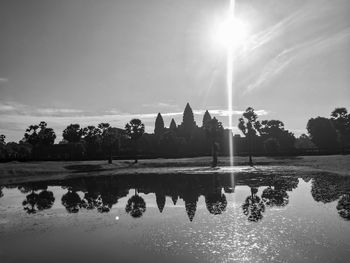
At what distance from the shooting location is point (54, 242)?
18.3 meters

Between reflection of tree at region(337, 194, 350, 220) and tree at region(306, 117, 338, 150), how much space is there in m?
101

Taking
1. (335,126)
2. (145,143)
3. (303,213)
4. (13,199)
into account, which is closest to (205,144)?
(145,143)

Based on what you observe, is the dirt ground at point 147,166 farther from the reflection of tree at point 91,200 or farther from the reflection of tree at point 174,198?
the reflection of tree at point 174,198

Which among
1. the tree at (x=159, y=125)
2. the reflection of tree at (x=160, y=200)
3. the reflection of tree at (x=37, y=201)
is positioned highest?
the tree at (x=159, y=125)

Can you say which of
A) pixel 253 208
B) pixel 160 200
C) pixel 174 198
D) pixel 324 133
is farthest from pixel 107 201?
pixel 324 133

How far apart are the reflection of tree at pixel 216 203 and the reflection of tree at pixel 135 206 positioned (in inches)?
230

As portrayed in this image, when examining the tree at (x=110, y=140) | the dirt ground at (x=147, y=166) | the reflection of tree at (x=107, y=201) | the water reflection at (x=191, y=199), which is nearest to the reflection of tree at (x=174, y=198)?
the water reflection at (x=191, y=199)

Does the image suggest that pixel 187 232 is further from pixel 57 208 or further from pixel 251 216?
pixel 57 208

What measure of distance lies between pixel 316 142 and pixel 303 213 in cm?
11235

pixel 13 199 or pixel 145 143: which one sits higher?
pixel 145 143

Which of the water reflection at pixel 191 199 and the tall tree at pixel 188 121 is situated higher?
the tall tree at pixel 188 121

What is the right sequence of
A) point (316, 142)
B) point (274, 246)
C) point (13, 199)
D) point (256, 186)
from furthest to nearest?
point (316, 142) < point (256, 186) < point (13, 199) < point (274, 246)

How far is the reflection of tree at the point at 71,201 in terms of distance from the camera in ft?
95.7

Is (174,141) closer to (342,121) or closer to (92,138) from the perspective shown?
(92,138)
